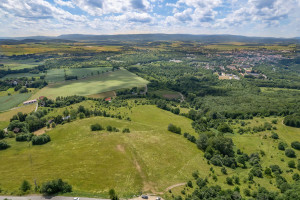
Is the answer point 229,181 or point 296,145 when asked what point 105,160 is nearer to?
point 229,181

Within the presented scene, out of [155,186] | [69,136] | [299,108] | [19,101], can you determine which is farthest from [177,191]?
[19,101]

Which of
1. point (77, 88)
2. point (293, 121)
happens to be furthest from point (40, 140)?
point (293, 121)

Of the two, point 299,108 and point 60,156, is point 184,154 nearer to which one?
point 60,156

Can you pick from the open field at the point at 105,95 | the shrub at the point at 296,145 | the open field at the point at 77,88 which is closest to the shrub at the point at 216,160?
the shrub at the point at 296,145

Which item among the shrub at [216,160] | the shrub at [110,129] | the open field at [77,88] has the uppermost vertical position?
the open field at [77,88]

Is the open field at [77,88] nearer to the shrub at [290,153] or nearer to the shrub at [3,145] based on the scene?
the shrub at [3,145]

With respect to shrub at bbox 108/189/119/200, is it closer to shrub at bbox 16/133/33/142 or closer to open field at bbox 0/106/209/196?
open field at bbox 0/106/209/196
